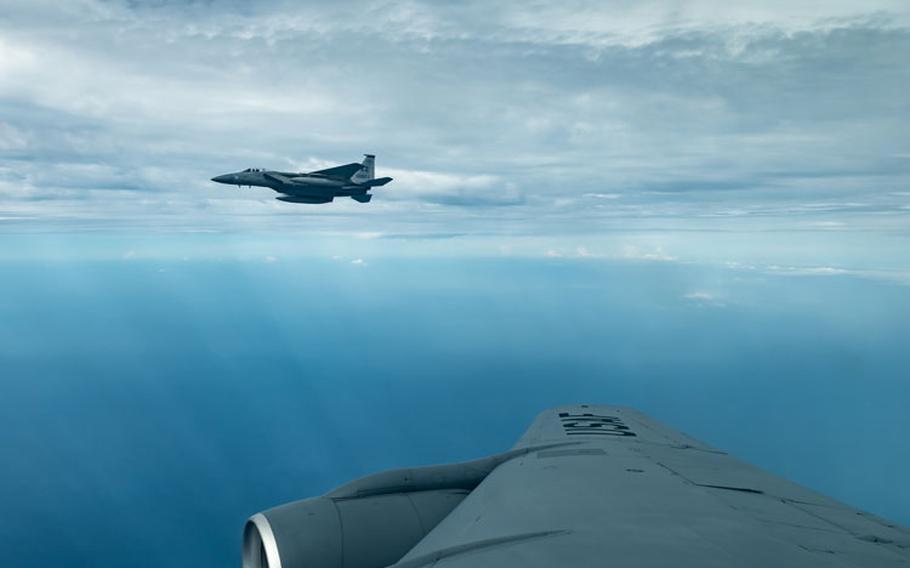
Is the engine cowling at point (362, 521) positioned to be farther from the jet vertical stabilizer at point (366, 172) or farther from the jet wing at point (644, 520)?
the jet vertical stabilizer at point (366, 172)

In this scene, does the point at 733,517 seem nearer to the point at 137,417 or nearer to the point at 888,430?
the point at 137,417

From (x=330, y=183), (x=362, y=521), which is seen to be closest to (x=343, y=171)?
(x=330, y=183)

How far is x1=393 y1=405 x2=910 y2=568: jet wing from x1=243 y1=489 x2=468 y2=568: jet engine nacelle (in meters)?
0.94

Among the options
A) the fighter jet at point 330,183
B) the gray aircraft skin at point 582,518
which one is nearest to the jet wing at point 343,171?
the fighter jet at point 330,183

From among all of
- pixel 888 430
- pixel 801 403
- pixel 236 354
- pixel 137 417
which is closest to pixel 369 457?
pixel 137 417

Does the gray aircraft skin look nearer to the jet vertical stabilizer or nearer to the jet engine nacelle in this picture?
the jet engine nacelle

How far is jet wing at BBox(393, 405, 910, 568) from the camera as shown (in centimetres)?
350

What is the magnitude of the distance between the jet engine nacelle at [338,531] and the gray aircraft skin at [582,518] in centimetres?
1

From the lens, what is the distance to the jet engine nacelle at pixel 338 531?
543 centimetres

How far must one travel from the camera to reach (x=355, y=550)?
5801 millimetres

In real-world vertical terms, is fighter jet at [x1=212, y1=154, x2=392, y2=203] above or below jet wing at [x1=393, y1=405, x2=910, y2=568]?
above

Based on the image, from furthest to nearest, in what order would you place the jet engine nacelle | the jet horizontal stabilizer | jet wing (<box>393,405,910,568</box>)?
the jet horizontal stabilizer
the jet engine nacelle
jet wing (<box>393,405,910,568</box>)

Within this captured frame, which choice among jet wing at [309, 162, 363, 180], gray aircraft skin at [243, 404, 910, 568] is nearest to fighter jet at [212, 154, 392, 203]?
jet wing at [309, 162, 363, 180]

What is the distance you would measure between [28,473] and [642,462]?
124318 mm
